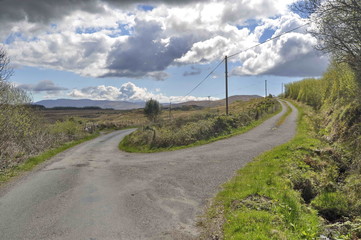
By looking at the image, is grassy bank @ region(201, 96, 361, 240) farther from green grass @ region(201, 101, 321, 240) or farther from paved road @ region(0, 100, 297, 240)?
paved road @ region(0, 100, 297, 240)

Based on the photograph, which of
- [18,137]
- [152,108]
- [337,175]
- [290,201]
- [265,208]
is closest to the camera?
[265,208]

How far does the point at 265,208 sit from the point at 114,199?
5.03 meters

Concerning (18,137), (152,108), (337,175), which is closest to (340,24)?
(337,175)

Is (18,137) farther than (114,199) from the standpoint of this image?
Yes

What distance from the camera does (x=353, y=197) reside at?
9.50 m

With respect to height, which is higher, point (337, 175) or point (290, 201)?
point (290, 201)

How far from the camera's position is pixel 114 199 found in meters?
9.66

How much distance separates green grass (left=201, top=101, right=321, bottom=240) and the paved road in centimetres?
85

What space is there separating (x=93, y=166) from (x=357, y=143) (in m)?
14.8

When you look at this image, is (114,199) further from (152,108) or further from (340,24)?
(152,108)

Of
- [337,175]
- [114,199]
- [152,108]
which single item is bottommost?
[337,175]

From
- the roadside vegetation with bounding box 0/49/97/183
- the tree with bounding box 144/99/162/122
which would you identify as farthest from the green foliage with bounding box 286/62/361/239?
the tree with bounding box 144/99/162/122

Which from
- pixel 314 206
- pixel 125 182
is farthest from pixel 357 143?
pixel 125 182

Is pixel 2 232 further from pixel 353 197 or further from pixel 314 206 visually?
pixel 353 197
